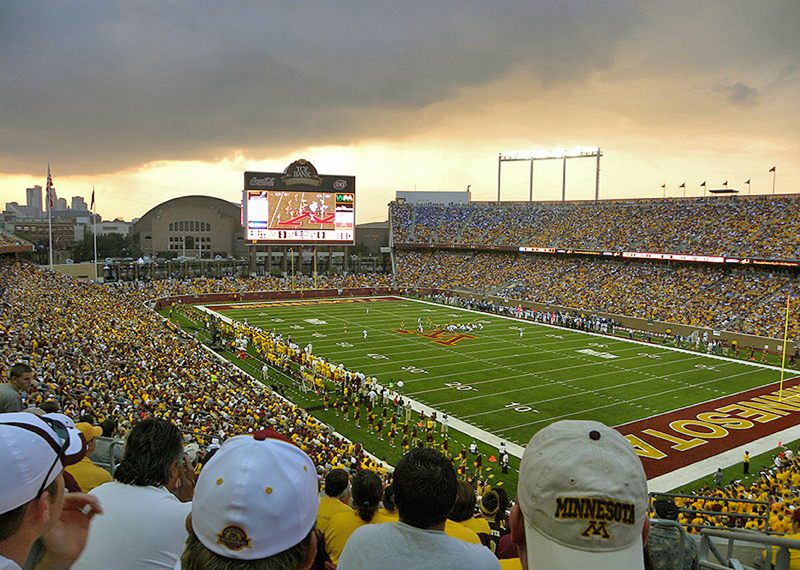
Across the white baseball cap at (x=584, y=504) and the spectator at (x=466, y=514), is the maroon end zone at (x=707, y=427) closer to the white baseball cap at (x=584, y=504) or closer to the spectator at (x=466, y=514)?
the spectator at (x=466, y=514)

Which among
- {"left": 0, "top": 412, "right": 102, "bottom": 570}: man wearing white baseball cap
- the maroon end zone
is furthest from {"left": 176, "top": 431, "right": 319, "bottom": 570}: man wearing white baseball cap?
the maroon end zone

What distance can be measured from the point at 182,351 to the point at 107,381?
7.53 meters

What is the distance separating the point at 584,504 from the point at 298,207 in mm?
51861

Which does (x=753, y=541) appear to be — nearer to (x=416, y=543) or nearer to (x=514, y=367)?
(x=416, y=543)

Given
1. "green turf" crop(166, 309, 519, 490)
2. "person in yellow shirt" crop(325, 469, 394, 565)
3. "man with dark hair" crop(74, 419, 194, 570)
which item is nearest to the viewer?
"man with dark hair" crop(74, 419, 194, 570)

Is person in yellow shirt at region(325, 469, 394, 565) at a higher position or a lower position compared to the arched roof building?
lower

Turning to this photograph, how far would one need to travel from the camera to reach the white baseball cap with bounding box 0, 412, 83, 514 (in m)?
1.81

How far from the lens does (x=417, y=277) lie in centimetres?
5834

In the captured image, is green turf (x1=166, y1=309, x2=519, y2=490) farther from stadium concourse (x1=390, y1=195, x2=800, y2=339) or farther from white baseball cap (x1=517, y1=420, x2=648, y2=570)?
stadium concourse (x1=390, y1=195, x2=800, y2=339)

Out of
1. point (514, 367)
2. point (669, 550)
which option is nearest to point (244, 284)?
point (514, 367)

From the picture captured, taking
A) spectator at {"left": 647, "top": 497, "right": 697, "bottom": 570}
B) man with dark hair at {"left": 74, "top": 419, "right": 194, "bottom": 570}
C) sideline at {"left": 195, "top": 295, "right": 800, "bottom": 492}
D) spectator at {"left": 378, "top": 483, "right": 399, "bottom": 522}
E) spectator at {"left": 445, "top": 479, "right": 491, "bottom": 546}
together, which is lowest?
sideline at {"left": 195, "top": 295, "right": 800, "bottom": 492}

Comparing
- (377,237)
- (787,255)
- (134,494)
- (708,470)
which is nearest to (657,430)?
(708,470)

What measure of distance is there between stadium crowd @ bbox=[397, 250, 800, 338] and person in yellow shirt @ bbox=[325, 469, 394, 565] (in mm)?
33458

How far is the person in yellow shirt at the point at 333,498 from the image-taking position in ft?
12.9
